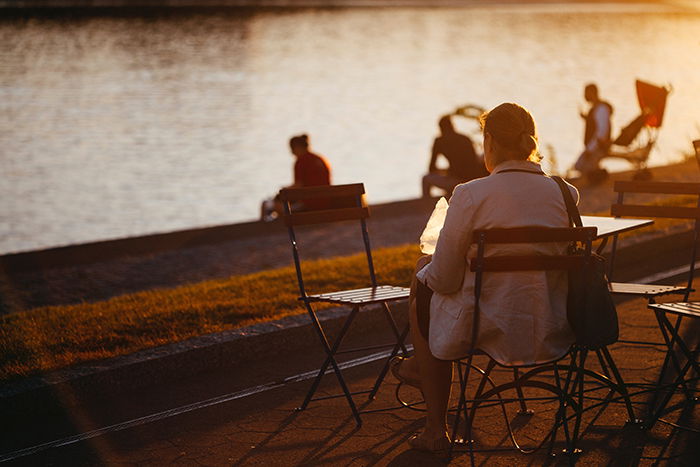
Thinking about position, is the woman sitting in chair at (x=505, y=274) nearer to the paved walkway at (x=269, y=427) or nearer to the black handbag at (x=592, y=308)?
the black handbag at (x=592, y=308)

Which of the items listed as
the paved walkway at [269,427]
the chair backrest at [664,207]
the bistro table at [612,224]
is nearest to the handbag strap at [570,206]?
the bistro table at [612,224]

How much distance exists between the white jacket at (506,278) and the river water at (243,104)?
16053 mm

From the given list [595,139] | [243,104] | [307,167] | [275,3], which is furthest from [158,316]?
[275,3]

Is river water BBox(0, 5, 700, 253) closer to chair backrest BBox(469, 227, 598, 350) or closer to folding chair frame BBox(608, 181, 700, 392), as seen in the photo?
folding chair frame BBox(608, 181, 700, 392)

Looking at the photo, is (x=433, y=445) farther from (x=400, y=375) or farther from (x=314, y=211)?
(x=314, y=211)

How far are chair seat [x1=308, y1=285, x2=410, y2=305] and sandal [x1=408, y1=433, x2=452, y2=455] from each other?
32.2 inches

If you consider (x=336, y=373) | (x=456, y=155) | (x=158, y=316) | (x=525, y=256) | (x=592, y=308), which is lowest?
(x=158, y=316)

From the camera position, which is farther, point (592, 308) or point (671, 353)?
point (671, 353)

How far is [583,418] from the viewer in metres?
6.30

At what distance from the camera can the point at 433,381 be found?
5750 millimetres

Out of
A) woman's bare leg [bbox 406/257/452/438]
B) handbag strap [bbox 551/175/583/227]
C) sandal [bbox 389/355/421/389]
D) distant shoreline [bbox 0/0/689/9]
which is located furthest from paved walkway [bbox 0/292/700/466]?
distant shoreline [bbox 0/0/689/9]

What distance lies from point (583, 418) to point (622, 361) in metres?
1.11

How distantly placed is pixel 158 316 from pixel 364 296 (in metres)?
2.47

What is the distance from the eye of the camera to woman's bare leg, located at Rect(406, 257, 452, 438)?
5730 millimetres
